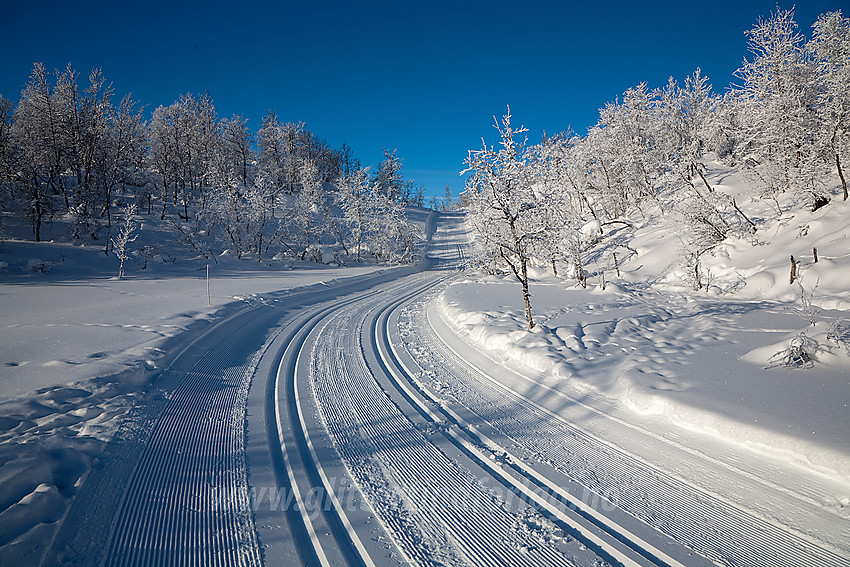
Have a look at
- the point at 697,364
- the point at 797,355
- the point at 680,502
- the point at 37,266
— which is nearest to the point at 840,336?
the point at 797,355

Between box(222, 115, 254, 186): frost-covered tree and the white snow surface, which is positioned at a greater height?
box(222, 115, 254, 186): frost-covered tree

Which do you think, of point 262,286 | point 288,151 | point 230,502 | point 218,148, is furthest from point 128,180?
point 230,502

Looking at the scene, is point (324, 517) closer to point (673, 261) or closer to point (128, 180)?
point (673, 261)

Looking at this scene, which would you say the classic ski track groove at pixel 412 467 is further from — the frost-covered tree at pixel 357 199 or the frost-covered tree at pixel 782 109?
the frost-covered tree at pixel 357 199

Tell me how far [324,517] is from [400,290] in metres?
17.7

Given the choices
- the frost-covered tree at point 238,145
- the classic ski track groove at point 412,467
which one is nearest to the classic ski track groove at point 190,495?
the classic ski track groove at point 412,467

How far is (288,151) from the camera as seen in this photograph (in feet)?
188

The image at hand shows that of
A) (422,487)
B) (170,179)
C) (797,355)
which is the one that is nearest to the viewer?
(422,487)

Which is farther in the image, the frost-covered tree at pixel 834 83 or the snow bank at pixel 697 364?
the frost-covered tree at pixel 834 83

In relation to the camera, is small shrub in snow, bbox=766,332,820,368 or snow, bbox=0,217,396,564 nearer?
snow, bbox=0,217,396,564

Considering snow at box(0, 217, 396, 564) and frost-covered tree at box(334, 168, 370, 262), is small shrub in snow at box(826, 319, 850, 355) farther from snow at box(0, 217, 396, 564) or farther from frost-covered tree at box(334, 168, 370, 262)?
frost-covered tree at box(334, 168, 370, 262)

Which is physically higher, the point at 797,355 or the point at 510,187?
the point at 510,187

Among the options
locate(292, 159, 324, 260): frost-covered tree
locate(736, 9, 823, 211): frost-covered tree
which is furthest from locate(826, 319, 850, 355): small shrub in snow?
locate(292, 159, 324, 260): frost-covered tree

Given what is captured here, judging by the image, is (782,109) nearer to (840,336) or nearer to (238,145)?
(840,336)
